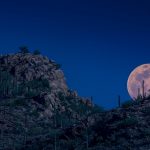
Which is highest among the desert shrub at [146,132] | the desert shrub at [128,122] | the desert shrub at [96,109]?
the desert shrub at [96,109]

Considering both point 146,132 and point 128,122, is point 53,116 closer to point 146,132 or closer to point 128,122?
point 128,122

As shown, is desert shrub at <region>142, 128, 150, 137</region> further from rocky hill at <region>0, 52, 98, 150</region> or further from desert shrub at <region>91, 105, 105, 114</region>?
desert shrub at <region>91, 105, 105, 114</region>

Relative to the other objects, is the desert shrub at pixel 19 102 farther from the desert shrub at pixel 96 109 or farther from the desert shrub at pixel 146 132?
the desert shrub at pixel 146 132

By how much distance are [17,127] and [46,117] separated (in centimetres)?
973

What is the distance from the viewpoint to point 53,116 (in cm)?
8756

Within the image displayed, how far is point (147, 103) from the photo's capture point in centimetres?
6825

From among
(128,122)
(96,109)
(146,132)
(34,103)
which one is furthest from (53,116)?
(146,132)

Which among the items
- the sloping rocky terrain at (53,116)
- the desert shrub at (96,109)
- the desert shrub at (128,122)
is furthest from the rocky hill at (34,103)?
the desert shrub at (128,122)

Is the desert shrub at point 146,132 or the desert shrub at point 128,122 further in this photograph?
the desert shrub at point 128,122

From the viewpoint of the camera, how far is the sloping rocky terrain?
2398 inches

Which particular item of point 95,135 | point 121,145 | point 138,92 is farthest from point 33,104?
point 121,145

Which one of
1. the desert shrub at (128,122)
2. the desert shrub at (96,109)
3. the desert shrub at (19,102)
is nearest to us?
the desert shrub at (128,122)

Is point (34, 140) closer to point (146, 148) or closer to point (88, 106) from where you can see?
point (146, 148)

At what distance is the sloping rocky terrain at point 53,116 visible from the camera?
6091 cm
